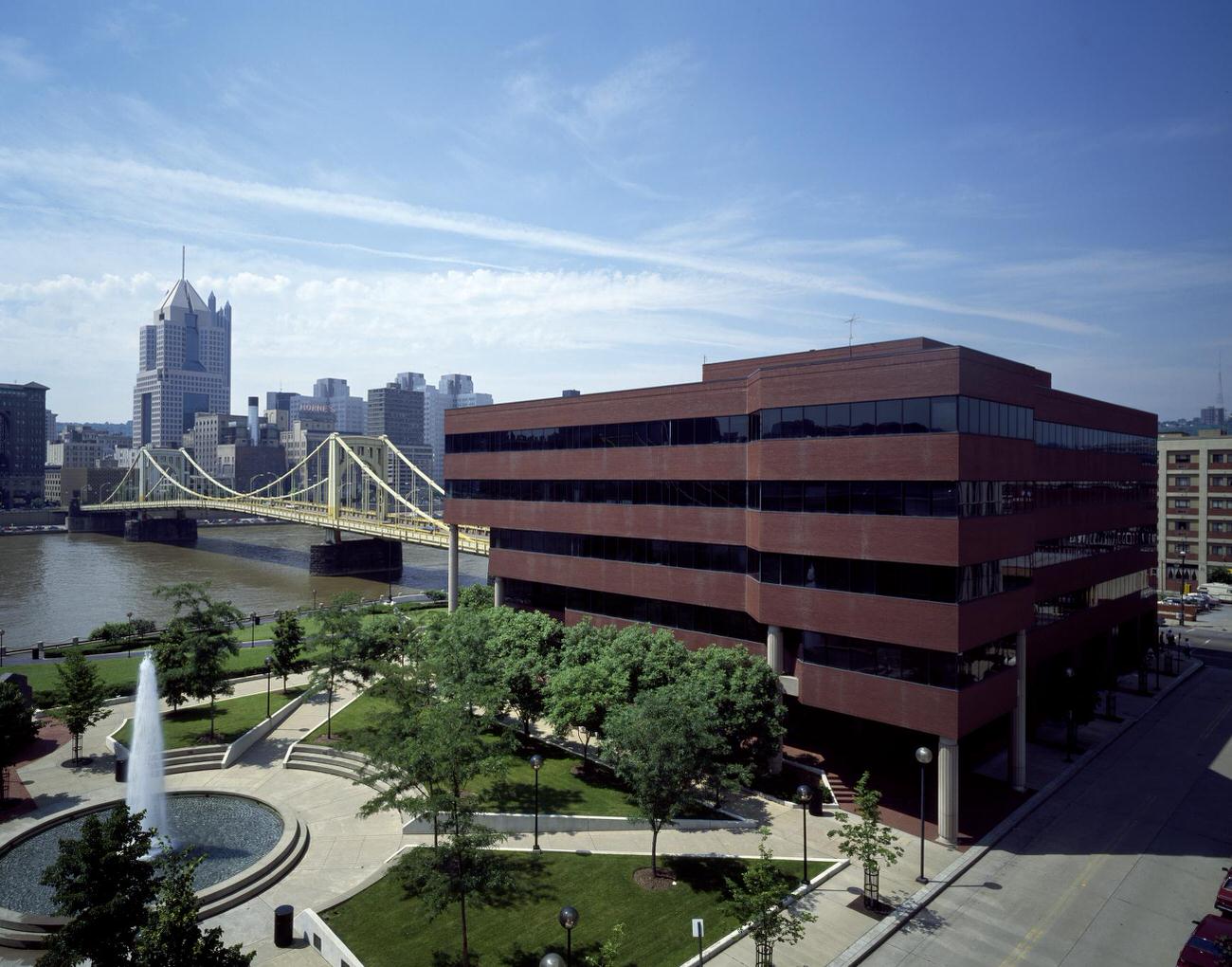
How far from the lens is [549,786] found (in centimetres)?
2881

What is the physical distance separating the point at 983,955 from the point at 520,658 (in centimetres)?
1924

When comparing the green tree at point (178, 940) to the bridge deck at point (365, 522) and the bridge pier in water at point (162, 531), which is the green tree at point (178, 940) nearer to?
the bridge deck at point (365, 522)

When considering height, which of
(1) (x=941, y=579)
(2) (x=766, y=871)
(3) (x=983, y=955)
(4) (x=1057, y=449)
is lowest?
(3) (x=983, y=955)

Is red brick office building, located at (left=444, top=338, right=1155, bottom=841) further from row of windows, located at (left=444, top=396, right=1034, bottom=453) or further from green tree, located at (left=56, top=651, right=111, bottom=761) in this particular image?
green tree, located at (left=56, top=651, right=111, bottom=761)

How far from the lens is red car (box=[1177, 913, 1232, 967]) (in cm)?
1850

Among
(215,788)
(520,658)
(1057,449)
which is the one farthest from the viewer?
(1057,449)

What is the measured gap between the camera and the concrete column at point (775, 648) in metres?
30.4


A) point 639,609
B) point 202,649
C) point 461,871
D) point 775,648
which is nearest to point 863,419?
point 775,648

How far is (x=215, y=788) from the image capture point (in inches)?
1135

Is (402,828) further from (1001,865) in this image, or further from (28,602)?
(28,602)

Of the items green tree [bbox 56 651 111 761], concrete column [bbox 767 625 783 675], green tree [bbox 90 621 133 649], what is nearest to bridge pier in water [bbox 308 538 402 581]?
green tree [bbox 90 621 133 649]

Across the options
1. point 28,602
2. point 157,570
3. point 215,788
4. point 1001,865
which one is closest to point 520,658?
point 215,788

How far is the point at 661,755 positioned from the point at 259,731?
2158cm

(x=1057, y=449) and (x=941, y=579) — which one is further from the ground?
(x=1057, y=449)
